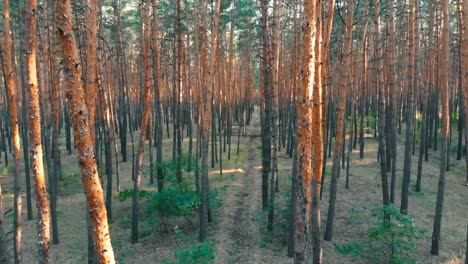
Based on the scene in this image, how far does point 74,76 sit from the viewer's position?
5059 millimetres

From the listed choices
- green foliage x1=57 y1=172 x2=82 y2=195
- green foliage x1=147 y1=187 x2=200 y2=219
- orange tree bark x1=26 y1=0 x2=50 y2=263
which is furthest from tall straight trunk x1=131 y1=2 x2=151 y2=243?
green foliage x1=57 y1=172 x2=82 y2=195

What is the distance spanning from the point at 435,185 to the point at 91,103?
1845 cm

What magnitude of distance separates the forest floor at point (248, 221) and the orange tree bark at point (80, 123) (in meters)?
8.72

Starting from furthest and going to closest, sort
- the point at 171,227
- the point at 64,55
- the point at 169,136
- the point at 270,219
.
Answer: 1. the point at 169,136
2. the point at 171,227
3. the point at 270,219
4. the point at 64,55

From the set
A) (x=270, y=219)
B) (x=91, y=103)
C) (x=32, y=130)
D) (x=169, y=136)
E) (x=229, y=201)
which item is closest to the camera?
(x=32, y=130)

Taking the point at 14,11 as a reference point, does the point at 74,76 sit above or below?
below

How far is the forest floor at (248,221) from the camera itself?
14159 millimetres

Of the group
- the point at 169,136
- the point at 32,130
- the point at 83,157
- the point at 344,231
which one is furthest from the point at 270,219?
the point at 169,136

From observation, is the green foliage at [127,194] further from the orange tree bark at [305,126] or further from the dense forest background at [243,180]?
the orange tree bark at [305,126]

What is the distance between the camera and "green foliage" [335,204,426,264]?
12.7 m

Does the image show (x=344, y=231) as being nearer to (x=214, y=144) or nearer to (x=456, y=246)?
(x=456, y=246)

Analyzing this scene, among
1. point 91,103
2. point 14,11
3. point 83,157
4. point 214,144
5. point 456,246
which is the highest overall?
point 14,11

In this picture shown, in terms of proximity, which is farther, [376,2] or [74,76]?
[376,2]

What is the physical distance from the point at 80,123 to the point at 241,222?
40.3 feet
